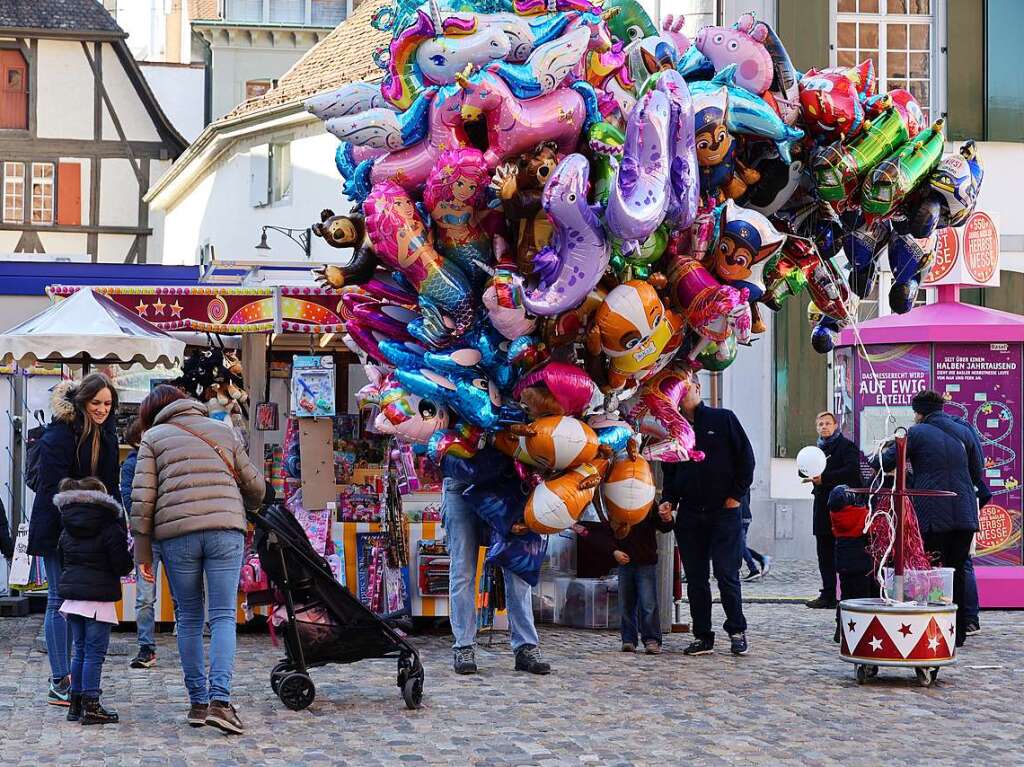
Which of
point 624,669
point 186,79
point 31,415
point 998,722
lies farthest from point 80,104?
point 998,722

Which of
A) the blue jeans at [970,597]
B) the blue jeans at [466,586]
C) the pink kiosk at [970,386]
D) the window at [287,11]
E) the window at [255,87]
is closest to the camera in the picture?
the blue jeans at [466,586]

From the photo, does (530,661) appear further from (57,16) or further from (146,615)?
(57,16)

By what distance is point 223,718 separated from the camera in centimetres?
860

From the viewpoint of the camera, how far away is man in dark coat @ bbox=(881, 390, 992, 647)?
1216 centimetres

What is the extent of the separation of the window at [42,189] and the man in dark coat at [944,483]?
2610cm

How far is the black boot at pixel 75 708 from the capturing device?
29.3 feet

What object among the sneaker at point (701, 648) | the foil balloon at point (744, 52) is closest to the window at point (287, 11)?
the sneaker at point (701, 648)

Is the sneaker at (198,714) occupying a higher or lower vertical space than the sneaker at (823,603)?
lower

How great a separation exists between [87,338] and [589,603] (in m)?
4.16

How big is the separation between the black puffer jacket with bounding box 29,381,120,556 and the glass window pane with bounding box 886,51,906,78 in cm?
1313

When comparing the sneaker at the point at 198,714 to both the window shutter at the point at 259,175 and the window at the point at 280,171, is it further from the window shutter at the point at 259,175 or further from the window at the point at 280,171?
the window shutter at the point at 259,175

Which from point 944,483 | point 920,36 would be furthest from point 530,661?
point 920,36

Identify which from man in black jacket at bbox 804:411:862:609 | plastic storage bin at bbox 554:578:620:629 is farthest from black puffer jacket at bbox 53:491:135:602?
man in black jacket at bbox 804:411:862:609

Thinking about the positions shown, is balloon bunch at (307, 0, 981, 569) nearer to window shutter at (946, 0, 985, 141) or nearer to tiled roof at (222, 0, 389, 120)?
window shutter at (946, 0, 985, 141)
